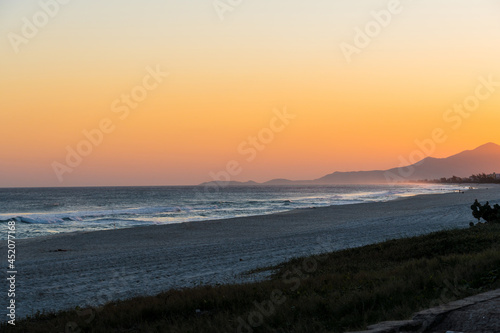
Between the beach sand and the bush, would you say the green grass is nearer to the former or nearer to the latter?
the beach sand

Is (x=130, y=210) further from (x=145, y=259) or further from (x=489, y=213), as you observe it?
(x=489, y=213)

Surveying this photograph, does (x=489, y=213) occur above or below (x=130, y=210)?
above

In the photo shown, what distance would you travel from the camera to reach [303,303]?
334 inches

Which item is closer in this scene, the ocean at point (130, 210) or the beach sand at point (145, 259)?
the beach sand at point (145, 259)

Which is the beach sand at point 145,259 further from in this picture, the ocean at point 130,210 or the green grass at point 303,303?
the ocean at point 130,210

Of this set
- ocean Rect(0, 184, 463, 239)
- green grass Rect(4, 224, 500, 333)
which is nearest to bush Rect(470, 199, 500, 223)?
green grass Rect(4, 224, 500, 333)

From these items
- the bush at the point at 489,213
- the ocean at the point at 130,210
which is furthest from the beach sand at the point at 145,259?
the ocean at the point at 130,210

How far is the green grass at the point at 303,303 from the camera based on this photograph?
753 centimetres

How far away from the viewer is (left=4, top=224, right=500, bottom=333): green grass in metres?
7.53

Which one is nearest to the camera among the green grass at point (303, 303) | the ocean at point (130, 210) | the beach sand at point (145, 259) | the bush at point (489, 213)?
the green grass at point (303, 303)

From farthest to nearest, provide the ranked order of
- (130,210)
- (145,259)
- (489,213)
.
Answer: (130,210)
(489,213)
(145,259)

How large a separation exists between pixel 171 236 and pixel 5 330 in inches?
801

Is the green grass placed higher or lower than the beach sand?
higher

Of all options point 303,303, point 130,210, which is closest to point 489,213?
point 303,303
